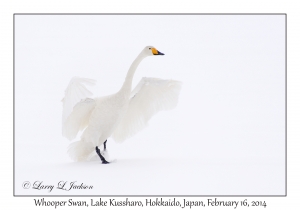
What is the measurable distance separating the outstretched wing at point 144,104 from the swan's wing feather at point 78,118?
70 cm

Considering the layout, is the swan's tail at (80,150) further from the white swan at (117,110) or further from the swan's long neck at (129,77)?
the swan's long neck at (129,77)

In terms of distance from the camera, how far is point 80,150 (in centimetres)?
756

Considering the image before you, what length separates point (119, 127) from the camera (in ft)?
26.0

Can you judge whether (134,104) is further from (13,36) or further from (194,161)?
(13,36)

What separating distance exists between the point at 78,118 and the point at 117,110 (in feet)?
2.19

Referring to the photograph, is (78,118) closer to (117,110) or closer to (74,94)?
(117,110)

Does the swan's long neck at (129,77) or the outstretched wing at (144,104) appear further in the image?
the outstretched wing at (144,104)

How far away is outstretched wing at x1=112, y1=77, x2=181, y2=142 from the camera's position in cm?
752

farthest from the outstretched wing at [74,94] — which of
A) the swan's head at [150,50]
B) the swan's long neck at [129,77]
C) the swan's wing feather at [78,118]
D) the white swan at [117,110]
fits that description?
the swan's head at [150,50]

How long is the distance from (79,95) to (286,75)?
3.31 meters

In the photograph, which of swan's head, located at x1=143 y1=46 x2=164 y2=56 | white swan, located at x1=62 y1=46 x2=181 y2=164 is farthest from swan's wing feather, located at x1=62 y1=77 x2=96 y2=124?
swan's head, located at x1=143 y1=46 x2=164 y2=56

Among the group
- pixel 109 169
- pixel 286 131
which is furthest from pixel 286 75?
pixel 109 169

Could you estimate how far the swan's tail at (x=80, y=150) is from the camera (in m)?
7.52

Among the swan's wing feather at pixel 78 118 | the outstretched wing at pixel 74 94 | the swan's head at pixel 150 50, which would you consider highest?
the swan's head at pixel 150 50
